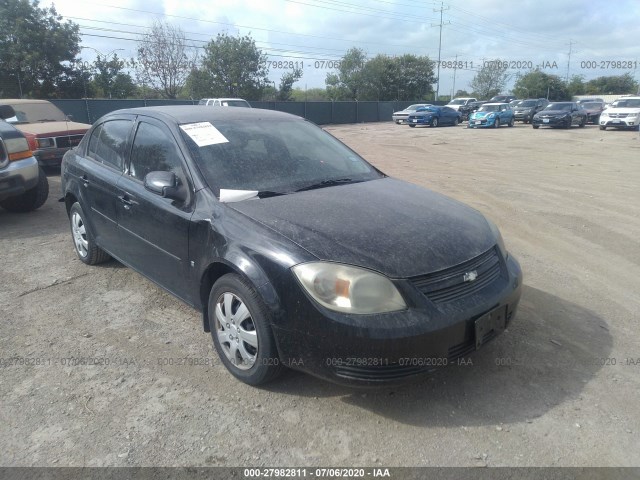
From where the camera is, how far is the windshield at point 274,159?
326 cm

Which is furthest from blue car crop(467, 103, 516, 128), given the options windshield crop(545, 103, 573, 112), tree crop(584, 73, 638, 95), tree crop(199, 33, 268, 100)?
tree crop(584, 73, 638, 95)

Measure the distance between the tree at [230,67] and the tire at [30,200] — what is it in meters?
35.8

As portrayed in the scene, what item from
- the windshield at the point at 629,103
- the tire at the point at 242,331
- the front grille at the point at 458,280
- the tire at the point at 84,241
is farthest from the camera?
the windshield at the point at 629,103

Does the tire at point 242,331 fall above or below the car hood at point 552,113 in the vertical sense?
below

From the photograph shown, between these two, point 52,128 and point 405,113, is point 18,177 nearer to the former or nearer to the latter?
point 52,128

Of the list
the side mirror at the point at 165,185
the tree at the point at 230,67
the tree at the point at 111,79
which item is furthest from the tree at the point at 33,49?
the side mirror at the point at 165,185

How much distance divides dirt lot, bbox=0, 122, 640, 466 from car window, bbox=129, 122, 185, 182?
117 cm

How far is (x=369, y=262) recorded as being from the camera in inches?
98.6

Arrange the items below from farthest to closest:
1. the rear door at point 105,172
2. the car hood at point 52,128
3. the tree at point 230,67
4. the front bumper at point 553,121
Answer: the tree at point 230,67 → the front bumper at point 553,121 → the car hood at point 52,128 → the rear door at point 105,172

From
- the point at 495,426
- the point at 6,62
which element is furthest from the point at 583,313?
the point at 6,62

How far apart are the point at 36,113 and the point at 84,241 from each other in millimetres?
7712

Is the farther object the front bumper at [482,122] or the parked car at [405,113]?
the parked car at [405,113]

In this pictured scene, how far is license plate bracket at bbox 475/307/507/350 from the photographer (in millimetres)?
2615

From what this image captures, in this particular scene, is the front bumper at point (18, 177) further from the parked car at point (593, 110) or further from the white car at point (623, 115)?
the parked car at point (593, 110)
